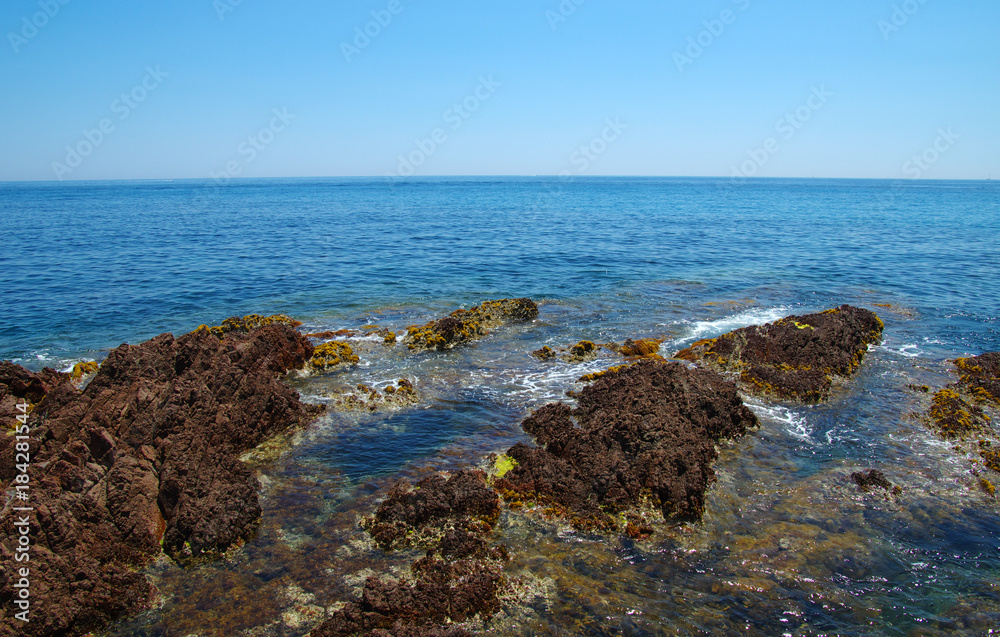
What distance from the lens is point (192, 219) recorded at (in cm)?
8206

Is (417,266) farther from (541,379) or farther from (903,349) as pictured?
(903,349)

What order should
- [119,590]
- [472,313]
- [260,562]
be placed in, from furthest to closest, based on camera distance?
[472,313], [260,562], [119,590]

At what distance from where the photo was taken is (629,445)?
13555mm

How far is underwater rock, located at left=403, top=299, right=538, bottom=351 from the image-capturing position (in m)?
22.8

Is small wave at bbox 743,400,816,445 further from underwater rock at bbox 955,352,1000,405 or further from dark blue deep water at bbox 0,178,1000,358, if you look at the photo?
dark blue deep water at bbox 0,178,1000,358

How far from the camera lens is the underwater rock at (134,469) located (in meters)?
9.36

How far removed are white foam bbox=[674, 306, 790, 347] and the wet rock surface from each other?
14729 millimetres

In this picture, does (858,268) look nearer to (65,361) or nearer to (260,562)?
(260,562)

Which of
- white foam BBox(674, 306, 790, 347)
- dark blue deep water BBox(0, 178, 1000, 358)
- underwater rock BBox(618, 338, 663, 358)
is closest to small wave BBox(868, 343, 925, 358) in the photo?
dark blue deep water BBox(0, 178, 1000, 358)

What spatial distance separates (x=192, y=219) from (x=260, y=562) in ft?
282

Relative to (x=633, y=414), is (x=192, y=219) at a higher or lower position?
higher

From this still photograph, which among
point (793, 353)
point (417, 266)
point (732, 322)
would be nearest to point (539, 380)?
point (793, 353)

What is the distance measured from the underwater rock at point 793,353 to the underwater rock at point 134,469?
605 inches

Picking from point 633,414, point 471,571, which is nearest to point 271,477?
point 471,571
